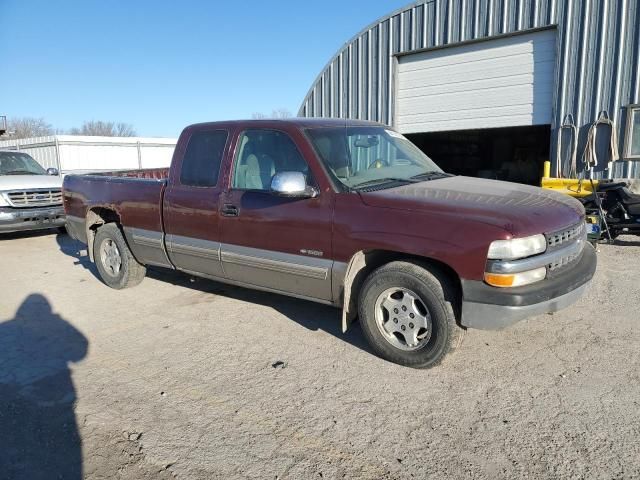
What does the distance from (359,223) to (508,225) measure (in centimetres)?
108

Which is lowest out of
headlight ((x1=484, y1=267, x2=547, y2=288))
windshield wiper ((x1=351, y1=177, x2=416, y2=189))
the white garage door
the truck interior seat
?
headlight ((x1=484, y1=267, x2=547, y2=288))

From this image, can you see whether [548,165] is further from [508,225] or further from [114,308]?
[114,308]

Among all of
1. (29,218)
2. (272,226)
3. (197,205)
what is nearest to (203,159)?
(197,205)

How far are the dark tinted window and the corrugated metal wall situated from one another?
821 centimetres

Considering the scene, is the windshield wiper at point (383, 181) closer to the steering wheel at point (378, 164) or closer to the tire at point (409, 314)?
the steering wheel at point (378, 164)

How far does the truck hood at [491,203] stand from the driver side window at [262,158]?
32.9 inches

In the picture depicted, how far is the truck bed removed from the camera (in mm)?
5352

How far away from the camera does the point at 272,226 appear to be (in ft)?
13.9

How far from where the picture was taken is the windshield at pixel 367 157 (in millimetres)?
4082

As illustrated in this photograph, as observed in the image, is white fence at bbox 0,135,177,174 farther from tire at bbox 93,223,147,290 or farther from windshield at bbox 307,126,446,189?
windshield at bbox 307,126,446,189

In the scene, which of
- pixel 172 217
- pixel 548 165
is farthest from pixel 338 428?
pixel 548 165

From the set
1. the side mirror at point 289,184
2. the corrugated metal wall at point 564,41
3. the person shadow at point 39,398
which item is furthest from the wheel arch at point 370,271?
the corrugated metal wall at point 564,41

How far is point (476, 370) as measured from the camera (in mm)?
3650

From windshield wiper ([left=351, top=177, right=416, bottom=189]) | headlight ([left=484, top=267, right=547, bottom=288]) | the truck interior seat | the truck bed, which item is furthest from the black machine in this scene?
the truck bed
